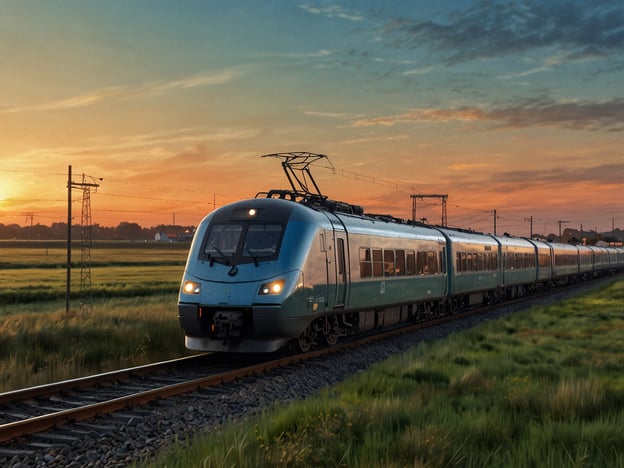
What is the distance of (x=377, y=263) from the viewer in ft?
57.9

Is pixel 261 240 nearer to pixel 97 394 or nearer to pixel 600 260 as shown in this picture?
pixel 97 394

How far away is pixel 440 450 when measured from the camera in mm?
6344

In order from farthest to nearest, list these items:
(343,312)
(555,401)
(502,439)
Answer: (343,312) → (555,401) → (502,439)

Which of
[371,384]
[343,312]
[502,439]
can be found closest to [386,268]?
[343,312]

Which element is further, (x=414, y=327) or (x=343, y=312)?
(x=414, y=327)

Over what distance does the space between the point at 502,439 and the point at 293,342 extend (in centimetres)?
755

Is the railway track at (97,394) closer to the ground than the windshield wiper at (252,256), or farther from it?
closer to the ground

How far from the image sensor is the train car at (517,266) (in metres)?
34.6

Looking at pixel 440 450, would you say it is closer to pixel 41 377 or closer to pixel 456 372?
pixel 456 372

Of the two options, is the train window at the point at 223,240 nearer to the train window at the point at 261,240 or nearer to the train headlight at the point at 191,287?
the train window at the point at 261,240

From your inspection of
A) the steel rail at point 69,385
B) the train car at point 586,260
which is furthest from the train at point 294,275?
the train car at point 586,260

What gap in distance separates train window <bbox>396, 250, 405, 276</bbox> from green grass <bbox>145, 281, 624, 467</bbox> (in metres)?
5.81

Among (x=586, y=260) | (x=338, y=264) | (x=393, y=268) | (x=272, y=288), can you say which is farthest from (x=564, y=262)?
(x=272, y=288)

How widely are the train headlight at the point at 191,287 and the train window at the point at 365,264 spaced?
15.1 ft
